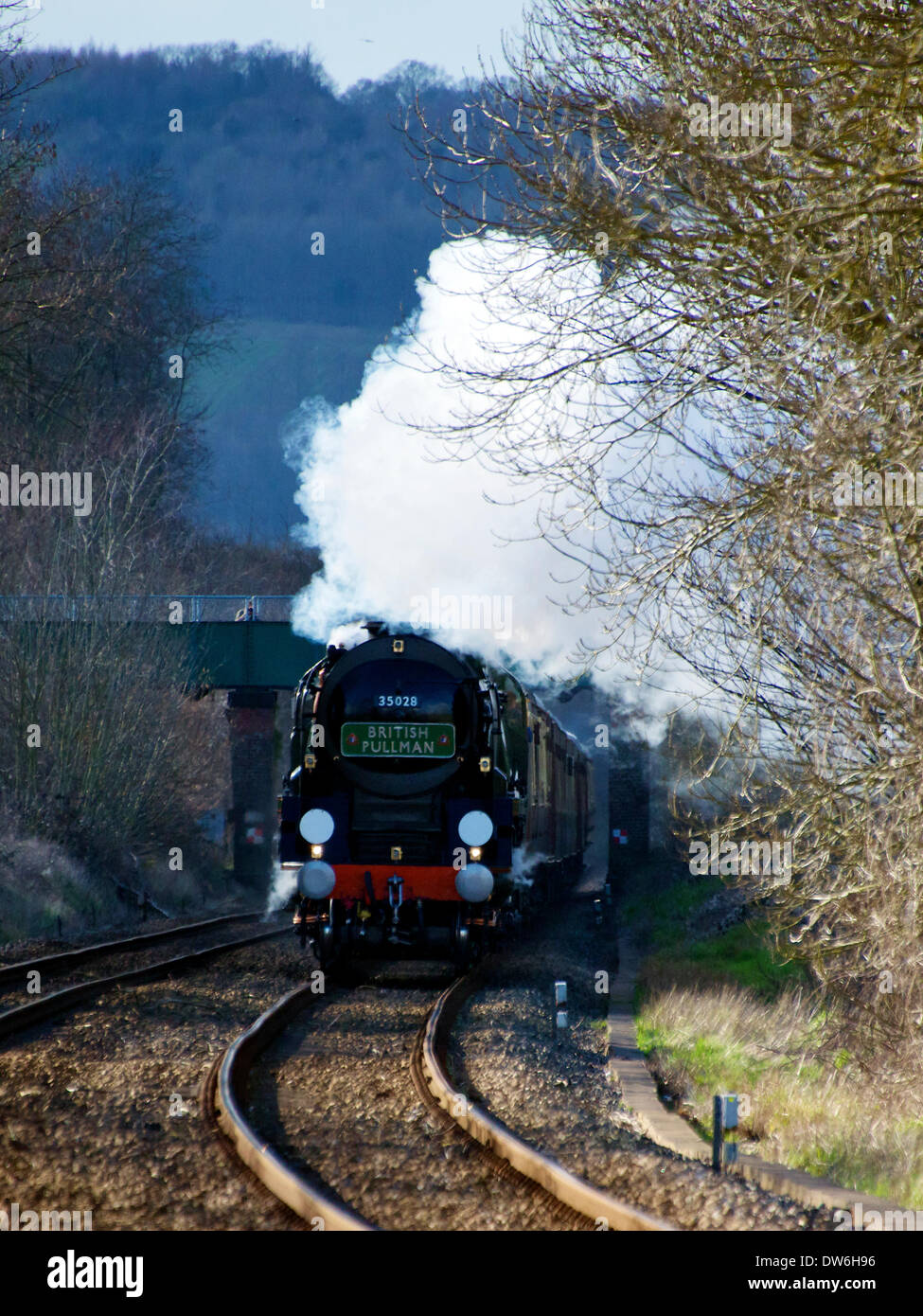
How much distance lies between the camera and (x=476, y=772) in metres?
12.5

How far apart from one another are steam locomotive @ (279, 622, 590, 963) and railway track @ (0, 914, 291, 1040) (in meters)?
2.00

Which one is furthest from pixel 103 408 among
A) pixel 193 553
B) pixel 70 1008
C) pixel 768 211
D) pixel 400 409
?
pixel 768 211

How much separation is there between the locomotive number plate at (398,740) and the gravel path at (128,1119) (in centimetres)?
266

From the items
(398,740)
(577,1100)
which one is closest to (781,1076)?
(577,1100)

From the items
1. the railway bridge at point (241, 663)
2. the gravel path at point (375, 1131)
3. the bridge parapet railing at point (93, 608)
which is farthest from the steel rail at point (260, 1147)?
the railway bridge at point (241, 663)

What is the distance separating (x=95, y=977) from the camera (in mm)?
13000

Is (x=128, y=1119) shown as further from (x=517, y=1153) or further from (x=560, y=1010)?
(x=560, y=1010)

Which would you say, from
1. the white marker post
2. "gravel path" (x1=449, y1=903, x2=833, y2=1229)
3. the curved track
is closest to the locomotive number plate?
"gravel path" (x1=449, y1=903, x2=833, y2=1229)

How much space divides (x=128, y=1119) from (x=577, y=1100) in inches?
112

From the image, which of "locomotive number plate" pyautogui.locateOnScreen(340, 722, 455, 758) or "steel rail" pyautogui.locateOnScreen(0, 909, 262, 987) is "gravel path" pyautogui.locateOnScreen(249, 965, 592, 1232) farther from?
"steel rail" pyautogui.locateOnScreen(0, 909, 262, 987)

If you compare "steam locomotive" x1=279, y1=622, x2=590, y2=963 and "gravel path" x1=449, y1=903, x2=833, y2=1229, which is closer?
"gravel path" x1=449, y1=903, x2=833, y2=1229

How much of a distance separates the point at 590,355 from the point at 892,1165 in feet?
17.4

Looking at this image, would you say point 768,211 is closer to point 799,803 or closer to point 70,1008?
point 799,803

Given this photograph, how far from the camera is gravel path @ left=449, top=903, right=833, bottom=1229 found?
5.34m
